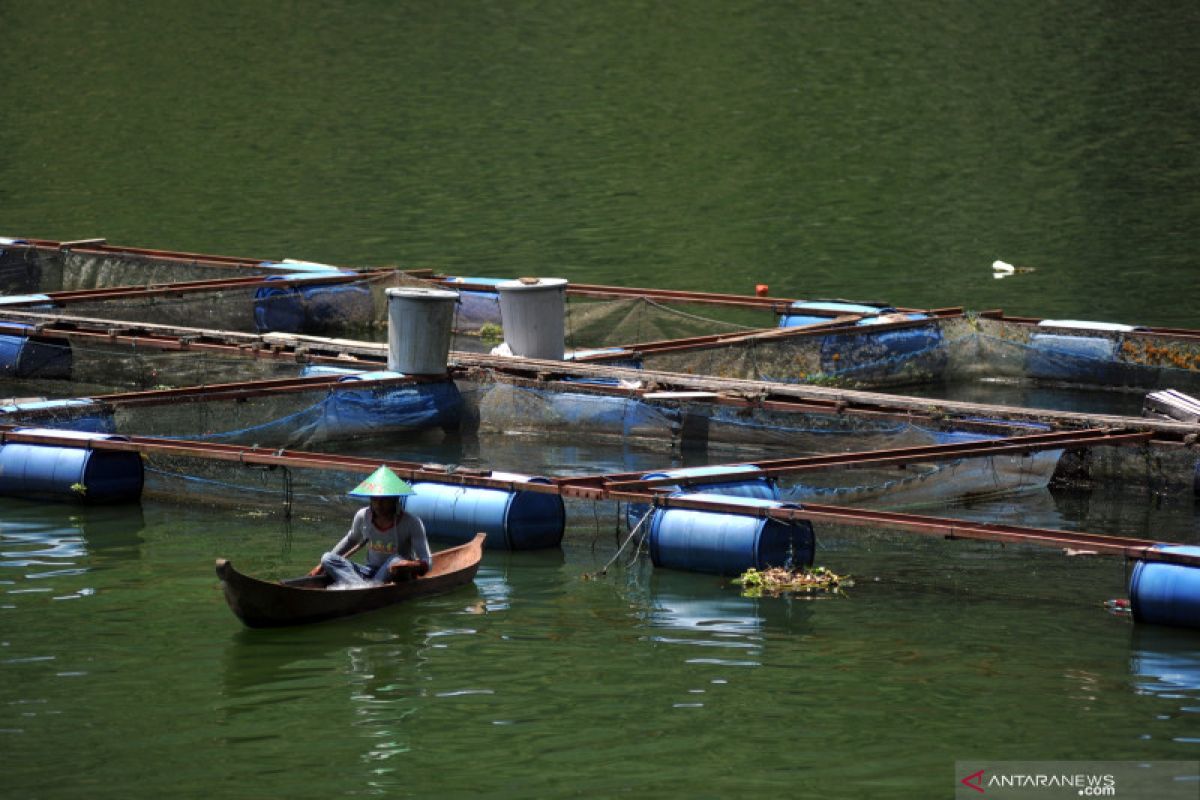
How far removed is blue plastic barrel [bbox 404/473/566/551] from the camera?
19453 millimetres

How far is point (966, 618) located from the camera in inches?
686

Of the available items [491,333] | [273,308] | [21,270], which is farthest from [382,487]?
[21,270]

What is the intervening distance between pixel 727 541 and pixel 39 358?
41.9 ft

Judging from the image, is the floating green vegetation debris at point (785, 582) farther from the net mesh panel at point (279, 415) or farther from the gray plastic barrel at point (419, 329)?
the gray plastic barrel at point (419, 329)

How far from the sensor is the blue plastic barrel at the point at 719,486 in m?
19.5

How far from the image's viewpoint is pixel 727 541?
1842 cm

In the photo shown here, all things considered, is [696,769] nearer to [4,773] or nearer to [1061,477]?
[4,773]

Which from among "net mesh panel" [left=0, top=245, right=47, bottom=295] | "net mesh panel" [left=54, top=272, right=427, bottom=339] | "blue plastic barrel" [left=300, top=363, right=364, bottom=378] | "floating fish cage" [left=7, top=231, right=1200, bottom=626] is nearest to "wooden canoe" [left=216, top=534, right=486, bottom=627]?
"floating fish cage" [left=7, top=231, right=1200, bottom=626]

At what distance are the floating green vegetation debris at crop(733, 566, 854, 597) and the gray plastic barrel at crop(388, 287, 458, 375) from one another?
7.33m

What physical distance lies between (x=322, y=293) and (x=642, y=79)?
24545mm

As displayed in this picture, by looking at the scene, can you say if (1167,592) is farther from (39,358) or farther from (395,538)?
(39,358)

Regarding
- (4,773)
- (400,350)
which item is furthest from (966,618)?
(400,350)

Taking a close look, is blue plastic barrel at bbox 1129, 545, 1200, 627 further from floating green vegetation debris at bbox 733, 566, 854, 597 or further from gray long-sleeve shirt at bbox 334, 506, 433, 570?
gray long-sleeve shirt at bbox 334, 506, 433, 570

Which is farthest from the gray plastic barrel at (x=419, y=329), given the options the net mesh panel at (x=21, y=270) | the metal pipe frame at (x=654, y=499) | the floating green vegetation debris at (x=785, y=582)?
the net mesh panel at (x=21, y=270)
